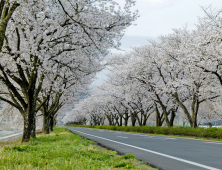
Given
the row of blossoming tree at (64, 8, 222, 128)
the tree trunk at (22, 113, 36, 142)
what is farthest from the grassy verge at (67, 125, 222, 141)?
the tree trunk at (22, 113, 36, 142)

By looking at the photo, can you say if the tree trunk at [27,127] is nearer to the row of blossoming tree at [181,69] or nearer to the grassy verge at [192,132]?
the row of blossoming tree at [181,69]

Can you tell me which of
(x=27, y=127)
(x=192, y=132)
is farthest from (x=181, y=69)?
(x=27, y=127)

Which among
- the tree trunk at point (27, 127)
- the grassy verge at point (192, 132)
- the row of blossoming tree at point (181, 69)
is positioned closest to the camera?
the tree trunk at point (27, 127)

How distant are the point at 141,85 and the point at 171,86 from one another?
5.28 m

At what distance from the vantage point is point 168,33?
24.2 meters

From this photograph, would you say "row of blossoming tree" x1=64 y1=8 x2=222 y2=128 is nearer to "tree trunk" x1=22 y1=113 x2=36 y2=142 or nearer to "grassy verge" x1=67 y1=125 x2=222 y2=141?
"grassy verge" x1=67 y1=125 x2=222 y2=141

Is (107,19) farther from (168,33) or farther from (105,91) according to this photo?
(105,91)

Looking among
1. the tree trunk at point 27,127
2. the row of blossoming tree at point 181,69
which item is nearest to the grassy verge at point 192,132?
the row of blossoming tree at point 181,69

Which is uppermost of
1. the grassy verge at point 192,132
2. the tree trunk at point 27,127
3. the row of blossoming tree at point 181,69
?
the row of blossoming tree at point 181,69

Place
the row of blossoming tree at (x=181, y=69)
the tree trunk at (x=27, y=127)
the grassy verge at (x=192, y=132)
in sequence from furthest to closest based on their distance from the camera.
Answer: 1. the row of blossoming tree at (x=181, y=69)
2. the grassy verge at (x=192, y=132)
3. the tree trunk at (x=27, y=127)

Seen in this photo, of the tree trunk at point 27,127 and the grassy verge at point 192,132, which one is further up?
the tree trunk at point 27,127

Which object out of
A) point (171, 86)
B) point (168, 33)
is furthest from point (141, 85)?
point (168, 33)

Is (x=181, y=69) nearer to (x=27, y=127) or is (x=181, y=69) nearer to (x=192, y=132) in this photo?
(x=192, y=132)

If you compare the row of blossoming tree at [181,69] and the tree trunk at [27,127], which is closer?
the tree trunk at [27,127]
